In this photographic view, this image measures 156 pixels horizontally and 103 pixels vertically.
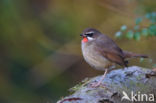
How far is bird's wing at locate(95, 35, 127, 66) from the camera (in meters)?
5.56

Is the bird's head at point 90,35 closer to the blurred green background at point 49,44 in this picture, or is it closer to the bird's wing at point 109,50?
the bird's wing at point 109,50

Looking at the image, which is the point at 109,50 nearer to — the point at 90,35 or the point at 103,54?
the point at 103,54

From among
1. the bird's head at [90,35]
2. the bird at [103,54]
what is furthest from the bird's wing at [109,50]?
the bird's head at [90,35]

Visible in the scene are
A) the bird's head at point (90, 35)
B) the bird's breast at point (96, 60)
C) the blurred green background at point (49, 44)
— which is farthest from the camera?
the blurred green background at point (49, 44)

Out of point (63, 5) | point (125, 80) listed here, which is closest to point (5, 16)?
point (63, 5)

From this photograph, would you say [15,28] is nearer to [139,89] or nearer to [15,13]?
[15,13]

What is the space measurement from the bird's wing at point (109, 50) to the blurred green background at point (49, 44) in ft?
12.2

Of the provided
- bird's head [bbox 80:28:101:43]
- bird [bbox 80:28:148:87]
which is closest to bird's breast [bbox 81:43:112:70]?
bird [bbox 80:28:148:87]

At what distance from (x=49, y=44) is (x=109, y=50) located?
4566mm

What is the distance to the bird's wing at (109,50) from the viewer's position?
5555mm

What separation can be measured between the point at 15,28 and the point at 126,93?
625 cm

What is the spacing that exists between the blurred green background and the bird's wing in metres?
3.72

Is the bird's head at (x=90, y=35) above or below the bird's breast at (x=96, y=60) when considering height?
above

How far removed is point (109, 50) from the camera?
5.67 metres
